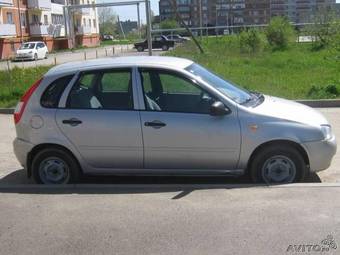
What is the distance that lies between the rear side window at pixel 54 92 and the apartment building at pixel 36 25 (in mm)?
46540

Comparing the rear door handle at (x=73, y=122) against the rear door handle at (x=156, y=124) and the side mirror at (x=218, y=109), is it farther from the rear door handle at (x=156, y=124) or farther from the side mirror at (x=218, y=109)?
the side mirror at (x=218, y=109)

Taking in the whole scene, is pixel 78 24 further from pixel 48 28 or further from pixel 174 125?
pixel 174 125

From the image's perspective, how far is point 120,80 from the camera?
656 centimetres

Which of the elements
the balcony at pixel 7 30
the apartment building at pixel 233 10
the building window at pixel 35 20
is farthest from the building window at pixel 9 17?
the apartment building at pixel 233 10

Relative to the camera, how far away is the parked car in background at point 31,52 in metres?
45.0

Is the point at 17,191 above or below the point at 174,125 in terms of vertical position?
below

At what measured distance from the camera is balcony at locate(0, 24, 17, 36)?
50.6m

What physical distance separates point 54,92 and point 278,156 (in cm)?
274

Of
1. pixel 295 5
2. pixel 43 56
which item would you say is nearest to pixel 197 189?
pixel 43 56

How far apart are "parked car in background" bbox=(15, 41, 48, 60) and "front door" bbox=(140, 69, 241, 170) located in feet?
133

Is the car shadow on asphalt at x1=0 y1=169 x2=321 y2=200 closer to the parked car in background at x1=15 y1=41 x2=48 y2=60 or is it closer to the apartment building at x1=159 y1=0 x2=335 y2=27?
the parked car in background at x1=15 y1=41 x2=48 y2=60

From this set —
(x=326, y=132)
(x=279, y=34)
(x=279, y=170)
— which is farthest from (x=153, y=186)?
(x=279, y=34)

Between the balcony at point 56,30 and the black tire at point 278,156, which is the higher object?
the balcony at point 56,30

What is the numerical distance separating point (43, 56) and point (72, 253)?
147ft
